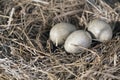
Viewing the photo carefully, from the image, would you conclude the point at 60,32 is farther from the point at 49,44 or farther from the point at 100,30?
the point at 100,30

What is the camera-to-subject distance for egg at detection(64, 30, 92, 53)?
2.00 m

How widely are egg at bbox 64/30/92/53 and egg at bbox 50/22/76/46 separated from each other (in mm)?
56

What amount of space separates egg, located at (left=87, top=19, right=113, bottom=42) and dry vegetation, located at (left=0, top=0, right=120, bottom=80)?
36 mm

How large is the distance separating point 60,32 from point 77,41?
130 millimetres

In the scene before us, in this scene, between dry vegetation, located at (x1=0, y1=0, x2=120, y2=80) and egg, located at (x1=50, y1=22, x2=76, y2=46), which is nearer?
dry vegetation, located at (x1=0, y1=0, x2=120, y2=80)

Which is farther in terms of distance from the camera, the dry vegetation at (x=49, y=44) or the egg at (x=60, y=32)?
the egg at (x=60, y=32)

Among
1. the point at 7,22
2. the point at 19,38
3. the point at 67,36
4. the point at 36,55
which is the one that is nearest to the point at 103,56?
the point at 67,36

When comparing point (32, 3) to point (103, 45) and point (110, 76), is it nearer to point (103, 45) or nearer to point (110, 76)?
point (103, 45)

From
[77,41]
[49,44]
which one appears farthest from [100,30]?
[49,44]

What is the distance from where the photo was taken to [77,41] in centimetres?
200

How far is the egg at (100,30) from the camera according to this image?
6.76ft

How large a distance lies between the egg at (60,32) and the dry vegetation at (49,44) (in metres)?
0.04

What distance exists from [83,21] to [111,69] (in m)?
0.45

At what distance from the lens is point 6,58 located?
1955 millimetres
